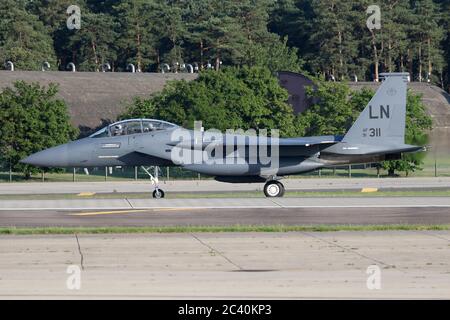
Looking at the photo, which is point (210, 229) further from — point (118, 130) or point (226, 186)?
point (226, 186)

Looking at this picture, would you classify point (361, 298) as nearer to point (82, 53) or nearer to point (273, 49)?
point (273, 49)

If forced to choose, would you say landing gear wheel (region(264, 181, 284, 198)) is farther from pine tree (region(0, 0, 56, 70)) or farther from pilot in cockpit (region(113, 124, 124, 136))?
pine tree (region(0, 0, 56, 70))

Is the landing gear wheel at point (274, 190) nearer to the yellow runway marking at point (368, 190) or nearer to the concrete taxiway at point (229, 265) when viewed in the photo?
the yellow runway marking at point (368, 190)

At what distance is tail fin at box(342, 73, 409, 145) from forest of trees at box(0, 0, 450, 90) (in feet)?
219

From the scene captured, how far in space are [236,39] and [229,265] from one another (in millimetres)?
90353

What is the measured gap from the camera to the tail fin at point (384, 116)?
113 ft

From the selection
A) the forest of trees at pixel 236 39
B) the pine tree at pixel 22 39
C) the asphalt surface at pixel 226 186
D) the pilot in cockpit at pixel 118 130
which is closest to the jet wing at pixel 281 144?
the pilot in cockpit at pixel 118 130

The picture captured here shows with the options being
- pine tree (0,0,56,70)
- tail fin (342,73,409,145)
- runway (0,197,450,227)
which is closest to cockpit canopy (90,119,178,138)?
runway (0,197,450,227)

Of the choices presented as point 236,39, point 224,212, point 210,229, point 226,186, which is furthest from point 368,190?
point 236,39

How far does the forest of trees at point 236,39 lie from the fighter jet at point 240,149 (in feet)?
220

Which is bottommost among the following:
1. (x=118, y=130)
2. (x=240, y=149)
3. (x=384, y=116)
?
(x=240, y=149)

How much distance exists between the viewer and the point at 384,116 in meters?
34.6

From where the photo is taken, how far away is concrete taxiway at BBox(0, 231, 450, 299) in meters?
14.6

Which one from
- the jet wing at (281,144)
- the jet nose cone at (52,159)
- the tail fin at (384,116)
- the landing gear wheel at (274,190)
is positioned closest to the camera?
the jet nose cone at (52,159)
